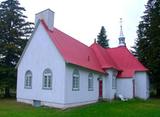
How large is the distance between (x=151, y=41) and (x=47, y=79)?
20.7 meters

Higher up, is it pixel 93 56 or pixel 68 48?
pixel 68 48

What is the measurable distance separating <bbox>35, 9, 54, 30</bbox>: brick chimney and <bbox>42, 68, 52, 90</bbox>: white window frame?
14.1 feet

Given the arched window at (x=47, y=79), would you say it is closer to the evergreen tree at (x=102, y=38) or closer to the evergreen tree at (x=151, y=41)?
the evergreen tree at (x=151, y=41)

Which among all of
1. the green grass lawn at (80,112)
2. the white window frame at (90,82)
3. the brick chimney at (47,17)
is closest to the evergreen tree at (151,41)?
the white window frame at (90,82)

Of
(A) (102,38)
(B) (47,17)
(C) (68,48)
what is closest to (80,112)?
(C) (68,48)

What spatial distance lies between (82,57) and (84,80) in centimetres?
256

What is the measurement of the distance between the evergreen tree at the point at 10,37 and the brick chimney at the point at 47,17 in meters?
7.61

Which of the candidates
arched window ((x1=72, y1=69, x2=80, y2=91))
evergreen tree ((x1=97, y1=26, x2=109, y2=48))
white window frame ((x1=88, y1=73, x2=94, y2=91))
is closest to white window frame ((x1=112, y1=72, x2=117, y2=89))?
white window frame ((x1=88, y1=73, x2=94, y2=91))

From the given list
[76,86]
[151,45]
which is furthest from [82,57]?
[151,45]

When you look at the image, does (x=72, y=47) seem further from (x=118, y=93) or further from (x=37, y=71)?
(x=118, y=93)

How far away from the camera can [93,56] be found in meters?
32.2

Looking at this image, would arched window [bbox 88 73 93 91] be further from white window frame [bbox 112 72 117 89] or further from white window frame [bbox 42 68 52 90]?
white window frame [bbox 112 72 117 89]

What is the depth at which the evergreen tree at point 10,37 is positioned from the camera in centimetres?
3144

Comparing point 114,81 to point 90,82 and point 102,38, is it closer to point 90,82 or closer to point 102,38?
point 90,82
